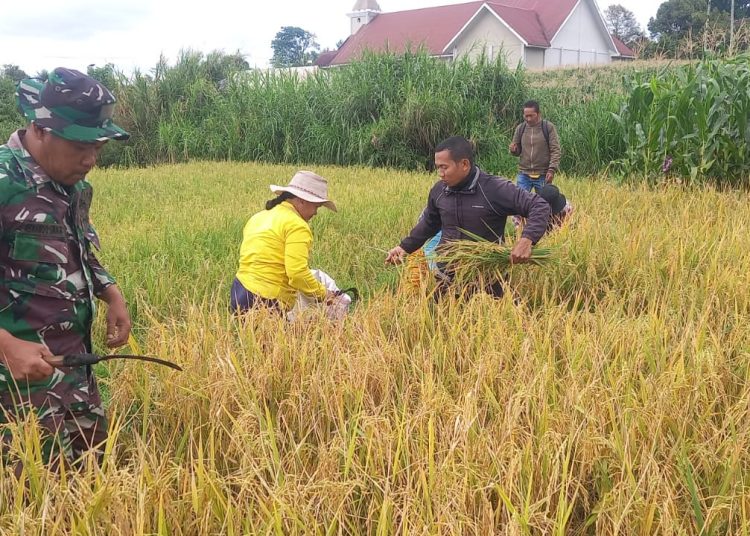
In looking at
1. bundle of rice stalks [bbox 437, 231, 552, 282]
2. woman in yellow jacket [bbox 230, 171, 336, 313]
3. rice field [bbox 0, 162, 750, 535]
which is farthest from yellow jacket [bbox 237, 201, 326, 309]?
bundle of rice stalks [bbox 437, 231, 552, 282]

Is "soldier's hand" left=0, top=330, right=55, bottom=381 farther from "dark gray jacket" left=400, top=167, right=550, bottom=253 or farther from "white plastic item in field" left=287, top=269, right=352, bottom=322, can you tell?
"dark gray jacket" left=400, top=167, right=550, bottom=253

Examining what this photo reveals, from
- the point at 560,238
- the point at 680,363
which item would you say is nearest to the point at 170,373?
the point at 680,363

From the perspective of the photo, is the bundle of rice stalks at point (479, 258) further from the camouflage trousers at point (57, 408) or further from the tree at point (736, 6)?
the tree at point (736, 6)

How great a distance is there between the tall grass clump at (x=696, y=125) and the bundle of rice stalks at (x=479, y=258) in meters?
4.12

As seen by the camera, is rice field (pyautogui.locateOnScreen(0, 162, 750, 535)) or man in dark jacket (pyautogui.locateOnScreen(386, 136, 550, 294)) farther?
man in dark jacket (pyautogui.locateOnScreen(386, 136, 550, 294))

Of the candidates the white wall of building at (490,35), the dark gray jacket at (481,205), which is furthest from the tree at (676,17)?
the dark gray jacket at (481,205)

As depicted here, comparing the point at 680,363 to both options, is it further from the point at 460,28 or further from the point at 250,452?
the point at 460,28

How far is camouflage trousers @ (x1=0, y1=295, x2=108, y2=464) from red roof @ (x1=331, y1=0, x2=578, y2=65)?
86.2ft

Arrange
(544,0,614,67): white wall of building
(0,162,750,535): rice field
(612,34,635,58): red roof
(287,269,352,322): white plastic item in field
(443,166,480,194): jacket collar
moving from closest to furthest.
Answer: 1. (0,162,750,535): rice field
2. (287,269,352,322): white plastic item in field
3. (443,166,480,194): jacket collar
4. (544,0,614,67): white wall of building
5. (612,34,635,58): red roof

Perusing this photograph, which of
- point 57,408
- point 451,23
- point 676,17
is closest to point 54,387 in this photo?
point 57,408

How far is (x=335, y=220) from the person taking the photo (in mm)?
6145

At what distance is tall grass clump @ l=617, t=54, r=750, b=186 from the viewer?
22.7 ft

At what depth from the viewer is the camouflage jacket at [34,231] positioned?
1869 millimetres

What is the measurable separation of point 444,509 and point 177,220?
5.26 metres
